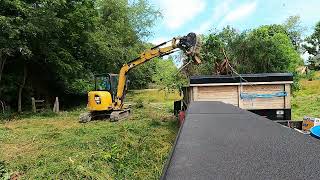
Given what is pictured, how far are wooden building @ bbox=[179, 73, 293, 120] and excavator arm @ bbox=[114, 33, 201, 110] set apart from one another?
4.56m

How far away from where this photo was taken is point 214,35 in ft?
55.0

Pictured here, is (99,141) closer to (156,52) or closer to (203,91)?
(203,91)

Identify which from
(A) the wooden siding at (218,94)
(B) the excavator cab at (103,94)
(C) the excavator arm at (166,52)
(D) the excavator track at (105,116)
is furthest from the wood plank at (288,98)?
(B) the excavator cab at (103,94)

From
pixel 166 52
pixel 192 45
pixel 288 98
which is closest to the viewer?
pixel 288 98

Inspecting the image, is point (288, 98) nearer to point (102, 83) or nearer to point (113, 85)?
point (113, 85)

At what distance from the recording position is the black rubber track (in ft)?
5.48

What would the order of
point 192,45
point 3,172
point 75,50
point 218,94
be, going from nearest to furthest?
point 3,172 → point 218,94 → point 192,45 → point 75,50

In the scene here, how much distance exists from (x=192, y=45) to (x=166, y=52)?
1.48 metres

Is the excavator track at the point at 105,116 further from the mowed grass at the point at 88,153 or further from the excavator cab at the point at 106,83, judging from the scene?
the mowed grass at the point at 88,153

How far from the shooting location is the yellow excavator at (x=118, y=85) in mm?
13656

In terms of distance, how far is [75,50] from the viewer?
845 inches

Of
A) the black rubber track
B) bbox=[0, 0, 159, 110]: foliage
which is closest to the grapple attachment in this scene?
bbox=[0, 0, 159, 110]: foliage

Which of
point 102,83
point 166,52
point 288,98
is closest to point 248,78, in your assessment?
point 288,98

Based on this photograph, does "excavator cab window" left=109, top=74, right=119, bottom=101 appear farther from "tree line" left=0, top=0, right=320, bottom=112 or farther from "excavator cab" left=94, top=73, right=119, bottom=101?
"tree line" left=0, top=0, right=320, bottom=112
